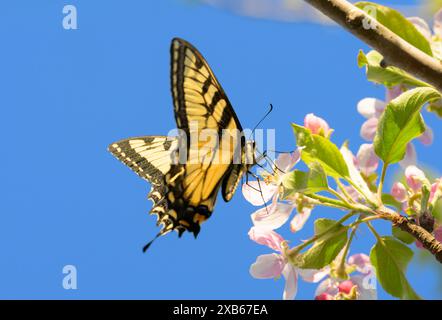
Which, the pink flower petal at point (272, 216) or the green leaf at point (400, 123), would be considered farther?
the pink flower petal at point (272, 216)

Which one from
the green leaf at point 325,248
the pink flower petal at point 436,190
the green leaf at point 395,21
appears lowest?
the green leaf at point 325,248

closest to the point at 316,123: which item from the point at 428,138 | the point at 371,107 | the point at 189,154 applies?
the point at 371,107

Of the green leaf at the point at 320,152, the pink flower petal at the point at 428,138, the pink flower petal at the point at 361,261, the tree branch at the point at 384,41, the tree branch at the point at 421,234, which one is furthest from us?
the pink flower petal at the point at 428,138

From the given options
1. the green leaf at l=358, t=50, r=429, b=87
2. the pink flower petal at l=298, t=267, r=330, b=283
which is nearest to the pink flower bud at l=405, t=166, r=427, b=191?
the green leaf at l=358, t=50, r=429, b=87

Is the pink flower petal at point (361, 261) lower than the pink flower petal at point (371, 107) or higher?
lower

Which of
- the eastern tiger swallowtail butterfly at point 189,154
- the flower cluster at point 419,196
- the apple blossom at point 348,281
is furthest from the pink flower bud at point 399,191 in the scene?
the eastern tiger swallowtail butterfly at point 189,154

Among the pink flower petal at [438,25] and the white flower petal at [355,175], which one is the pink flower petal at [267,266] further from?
the pink flower petal at [438,25]

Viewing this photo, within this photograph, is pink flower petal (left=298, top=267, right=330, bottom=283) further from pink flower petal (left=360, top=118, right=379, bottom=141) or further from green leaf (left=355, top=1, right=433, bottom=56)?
green leaf (left=355, top=1, right=433, bottom=56)
